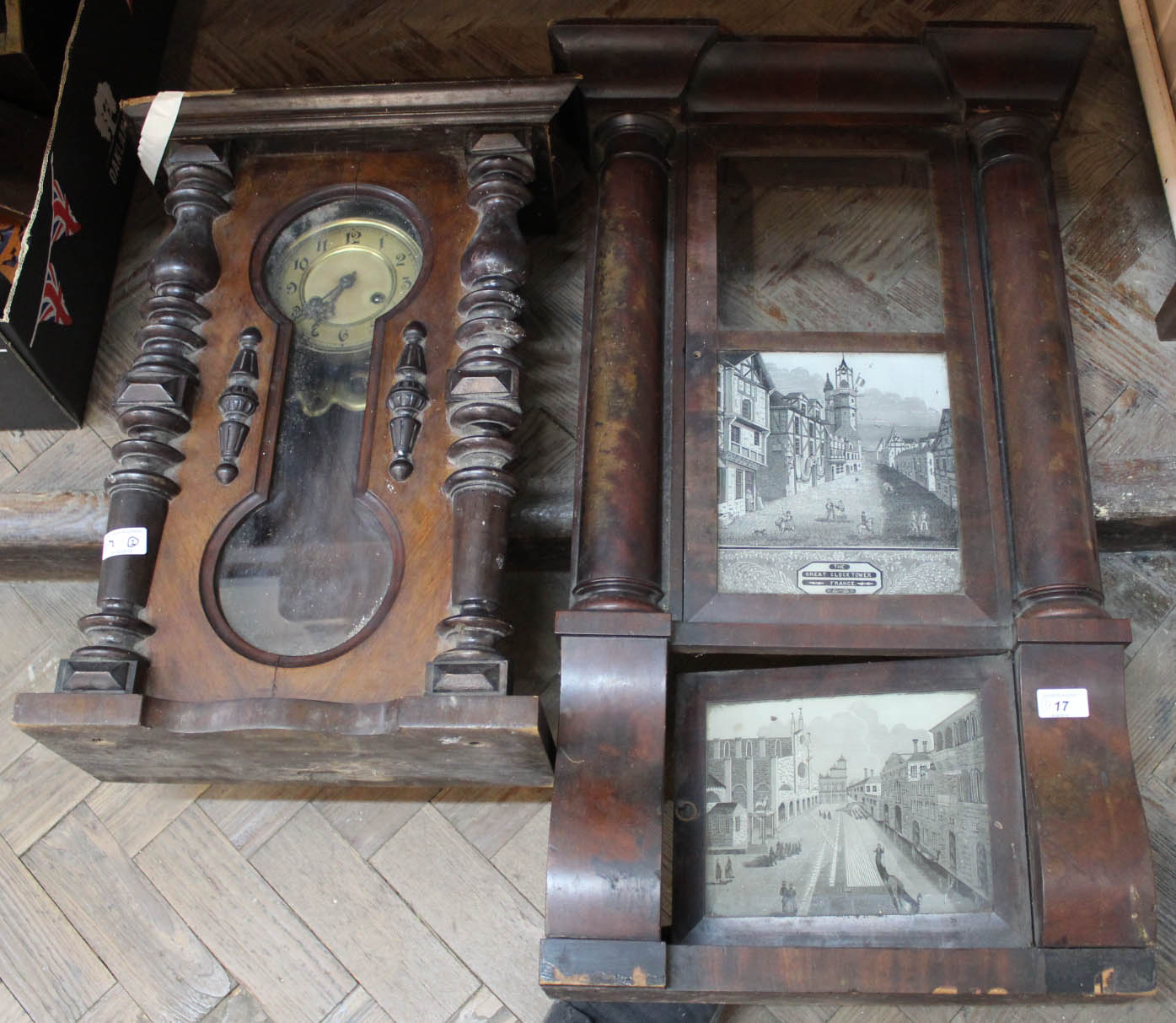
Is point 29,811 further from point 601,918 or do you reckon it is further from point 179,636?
point 601,918

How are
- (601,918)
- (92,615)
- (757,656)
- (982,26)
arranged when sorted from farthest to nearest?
(982,26)
(757,656)
(92,615)
(601,918)

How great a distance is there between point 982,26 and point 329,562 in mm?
1054

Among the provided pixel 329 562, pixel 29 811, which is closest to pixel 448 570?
pixel 329 562

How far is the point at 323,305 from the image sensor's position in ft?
5.16

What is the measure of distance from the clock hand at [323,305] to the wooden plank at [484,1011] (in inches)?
32.5

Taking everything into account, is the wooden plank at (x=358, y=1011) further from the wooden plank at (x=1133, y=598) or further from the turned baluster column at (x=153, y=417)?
the wooden plank at (x=1133, y=598)

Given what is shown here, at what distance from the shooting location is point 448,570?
1.38 m

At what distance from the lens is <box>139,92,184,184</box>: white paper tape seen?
62.1 inches

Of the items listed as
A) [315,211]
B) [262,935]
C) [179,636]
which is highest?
[315,211]

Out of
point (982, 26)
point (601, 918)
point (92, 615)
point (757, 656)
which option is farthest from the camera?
point (982, 26)

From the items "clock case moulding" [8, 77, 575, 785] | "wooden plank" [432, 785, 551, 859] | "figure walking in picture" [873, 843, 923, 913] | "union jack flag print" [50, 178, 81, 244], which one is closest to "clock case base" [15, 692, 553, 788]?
"clock case moulding" [8, 77, 575, 785]

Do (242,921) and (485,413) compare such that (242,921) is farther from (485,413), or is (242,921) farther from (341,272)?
(341,272)

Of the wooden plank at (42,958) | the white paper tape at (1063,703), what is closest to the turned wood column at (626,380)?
the white paper tape at (1063,703)

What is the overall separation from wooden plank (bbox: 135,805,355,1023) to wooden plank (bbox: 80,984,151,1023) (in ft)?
0.34
